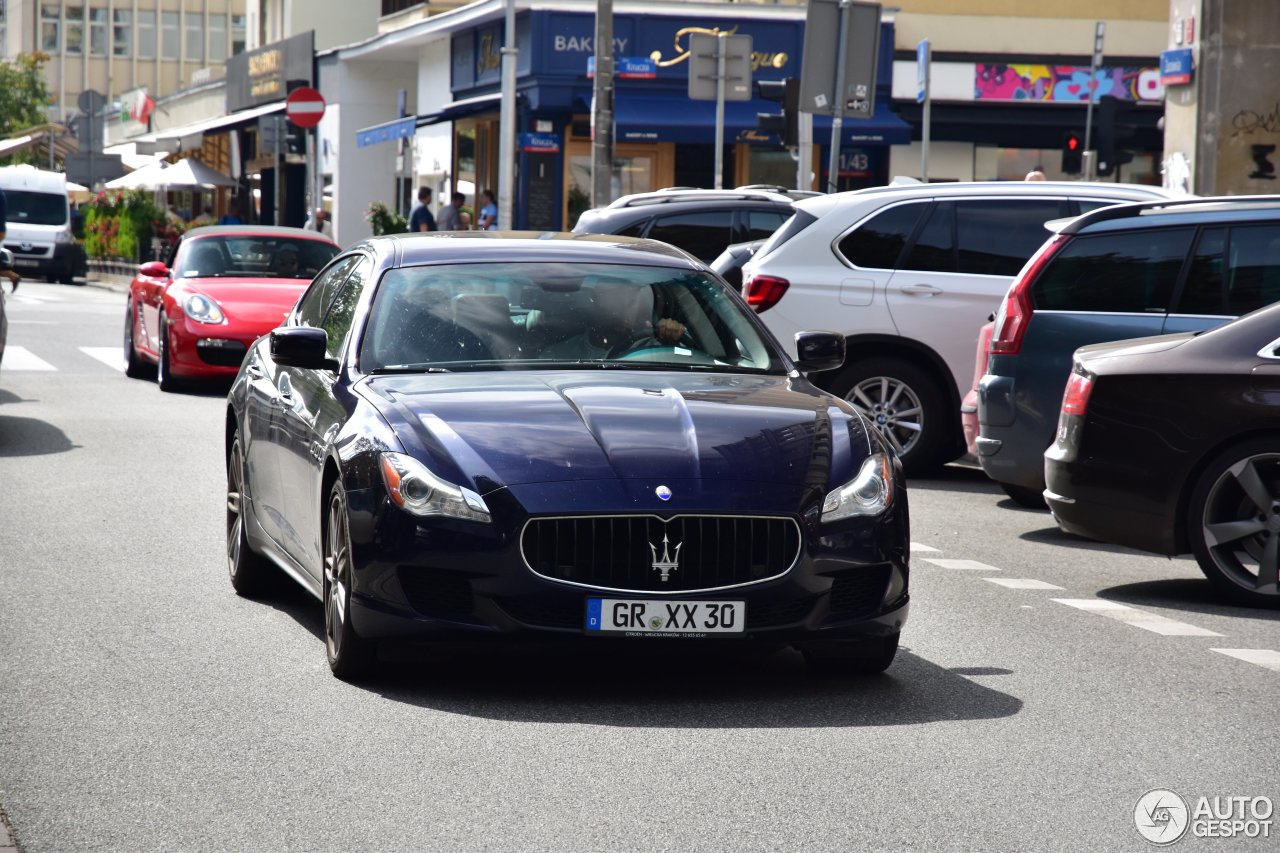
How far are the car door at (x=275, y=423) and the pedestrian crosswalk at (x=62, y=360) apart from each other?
12.6m

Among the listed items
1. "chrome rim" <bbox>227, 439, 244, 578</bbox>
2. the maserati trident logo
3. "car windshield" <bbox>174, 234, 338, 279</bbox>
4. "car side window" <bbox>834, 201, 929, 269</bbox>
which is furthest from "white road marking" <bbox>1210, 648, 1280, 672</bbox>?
"car windshield" <bbox>174, 234, 338, 279</bbox>

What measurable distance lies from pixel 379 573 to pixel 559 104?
3350cm

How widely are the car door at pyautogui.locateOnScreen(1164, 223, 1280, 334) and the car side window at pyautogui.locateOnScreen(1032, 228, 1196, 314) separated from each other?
81 millimetres

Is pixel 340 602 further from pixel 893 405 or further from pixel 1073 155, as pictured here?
pixel 1073 155

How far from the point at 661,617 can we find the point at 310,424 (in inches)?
67.2

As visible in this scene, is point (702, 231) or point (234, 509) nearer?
point (234, 509)

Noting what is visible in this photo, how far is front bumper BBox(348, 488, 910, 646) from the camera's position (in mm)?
6441

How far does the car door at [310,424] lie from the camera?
734 centimetres

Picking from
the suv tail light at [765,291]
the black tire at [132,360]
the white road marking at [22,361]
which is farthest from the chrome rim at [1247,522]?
the white road marking at [22,361]

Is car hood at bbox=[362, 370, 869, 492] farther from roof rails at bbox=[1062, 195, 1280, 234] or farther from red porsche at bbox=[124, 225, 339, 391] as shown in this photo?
red porsche at bbox=[124, 225, 339, 391]

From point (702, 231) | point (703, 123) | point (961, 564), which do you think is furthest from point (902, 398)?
point (703, 123)

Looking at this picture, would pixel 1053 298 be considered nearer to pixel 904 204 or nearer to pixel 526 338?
pixel 904 204

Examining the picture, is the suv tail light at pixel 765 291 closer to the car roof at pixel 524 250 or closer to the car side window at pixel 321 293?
the car side window at pixel 321 293

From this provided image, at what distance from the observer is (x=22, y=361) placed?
22.5m
